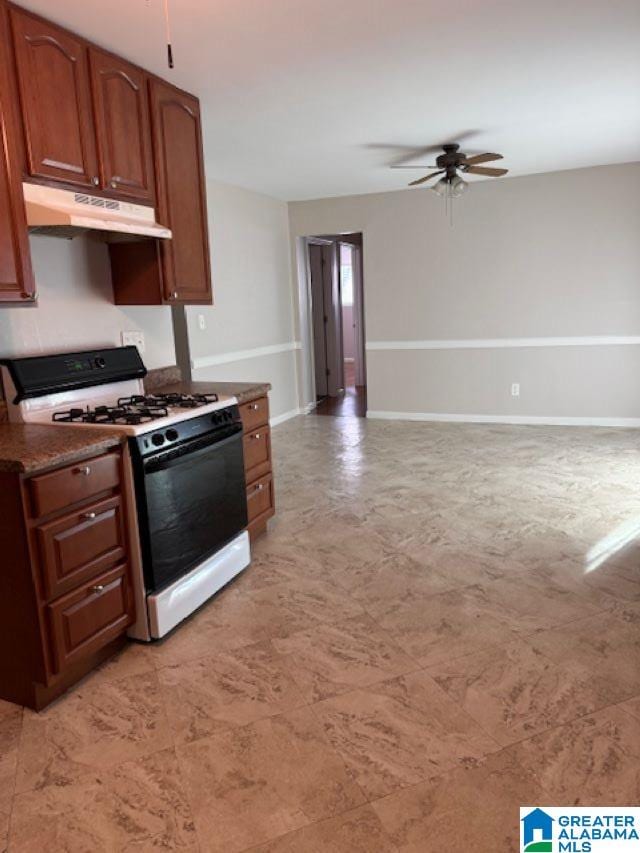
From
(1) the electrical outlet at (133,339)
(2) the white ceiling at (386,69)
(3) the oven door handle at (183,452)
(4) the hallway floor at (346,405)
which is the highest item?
(2) the white ceiling at (386,69)

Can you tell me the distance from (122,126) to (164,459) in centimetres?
150

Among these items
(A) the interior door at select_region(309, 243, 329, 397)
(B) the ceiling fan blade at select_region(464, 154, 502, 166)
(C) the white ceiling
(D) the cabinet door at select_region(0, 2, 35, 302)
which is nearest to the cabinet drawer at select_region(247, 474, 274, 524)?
(D) the cabinet door at select_region(0, 2, 35, 302)

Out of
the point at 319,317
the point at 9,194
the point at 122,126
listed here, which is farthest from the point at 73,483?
the point at 319,317

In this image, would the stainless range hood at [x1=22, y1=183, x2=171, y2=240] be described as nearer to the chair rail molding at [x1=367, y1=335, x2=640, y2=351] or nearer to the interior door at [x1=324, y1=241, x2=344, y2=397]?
the chair rail molding at [x1=367, y1=335, x2=640, y2=351]

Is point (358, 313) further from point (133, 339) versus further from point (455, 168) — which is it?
point (133, 339)

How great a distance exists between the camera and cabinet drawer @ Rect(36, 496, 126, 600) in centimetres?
190

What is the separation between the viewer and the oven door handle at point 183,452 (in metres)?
2.27

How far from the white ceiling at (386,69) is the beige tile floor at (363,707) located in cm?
239

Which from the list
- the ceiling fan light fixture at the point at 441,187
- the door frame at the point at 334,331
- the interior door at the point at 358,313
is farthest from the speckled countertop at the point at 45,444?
the door frame at the point at 334,331

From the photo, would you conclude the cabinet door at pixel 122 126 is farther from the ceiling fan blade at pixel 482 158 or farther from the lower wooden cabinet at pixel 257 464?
the ceiling fan blade at pixel 482 158

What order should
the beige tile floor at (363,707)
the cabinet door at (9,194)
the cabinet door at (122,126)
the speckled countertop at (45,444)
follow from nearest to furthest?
the beige tile floor at (363,707) → the speckled countertop at (45,444) → the cabinet door at (9,194) → the cabinet door at (122,126)

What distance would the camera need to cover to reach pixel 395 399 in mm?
6445

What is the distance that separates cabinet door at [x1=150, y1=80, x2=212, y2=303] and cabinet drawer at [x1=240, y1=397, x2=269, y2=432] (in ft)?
2.07

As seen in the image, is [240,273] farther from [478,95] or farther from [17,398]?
[17,398]
